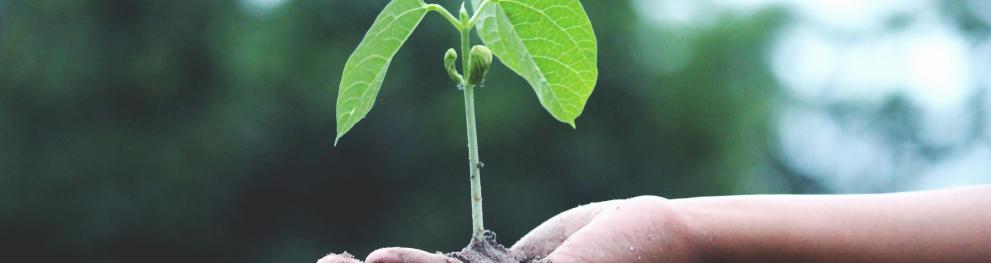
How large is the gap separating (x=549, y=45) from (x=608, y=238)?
31 centimetres

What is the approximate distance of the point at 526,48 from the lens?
1349 millimetres

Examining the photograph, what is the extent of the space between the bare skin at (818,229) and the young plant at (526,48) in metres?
0.35

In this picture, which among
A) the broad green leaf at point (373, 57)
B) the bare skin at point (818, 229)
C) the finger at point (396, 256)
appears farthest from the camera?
the bare skin at point (818, 229)

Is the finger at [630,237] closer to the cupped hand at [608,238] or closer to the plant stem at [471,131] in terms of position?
the cupped hand at [608,238]

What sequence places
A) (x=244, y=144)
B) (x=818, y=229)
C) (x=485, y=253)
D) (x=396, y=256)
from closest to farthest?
(x=396, y=256)
(x=485, y=253)
(x=818, y=229)
(x=244, y=144)

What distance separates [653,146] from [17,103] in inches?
266

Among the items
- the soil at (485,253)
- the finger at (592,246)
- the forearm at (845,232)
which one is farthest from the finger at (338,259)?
the forearm at (845,232)

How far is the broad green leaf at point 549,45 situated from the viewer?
4.34ft

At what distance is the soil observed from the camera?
1.37m

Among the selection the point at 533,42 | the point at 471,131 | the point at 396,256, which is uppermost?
the point at 533,42

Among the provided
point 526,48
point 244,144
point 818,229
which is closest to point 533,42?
point 526,48

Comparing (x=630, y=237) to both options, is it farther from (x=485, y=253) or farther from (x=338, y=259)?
(x=338, y=259)

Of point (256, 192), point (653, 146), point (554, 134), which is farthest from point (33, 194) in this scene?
point (653, 146)

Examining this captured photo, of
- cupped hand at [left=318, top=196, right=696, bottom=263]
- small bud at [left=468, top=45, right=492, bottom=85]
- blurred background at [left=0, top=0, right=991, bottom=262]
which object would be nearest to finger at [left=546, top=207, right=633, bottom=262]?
cupped hand at [left=318, top=196, right=696, bottom=263]
